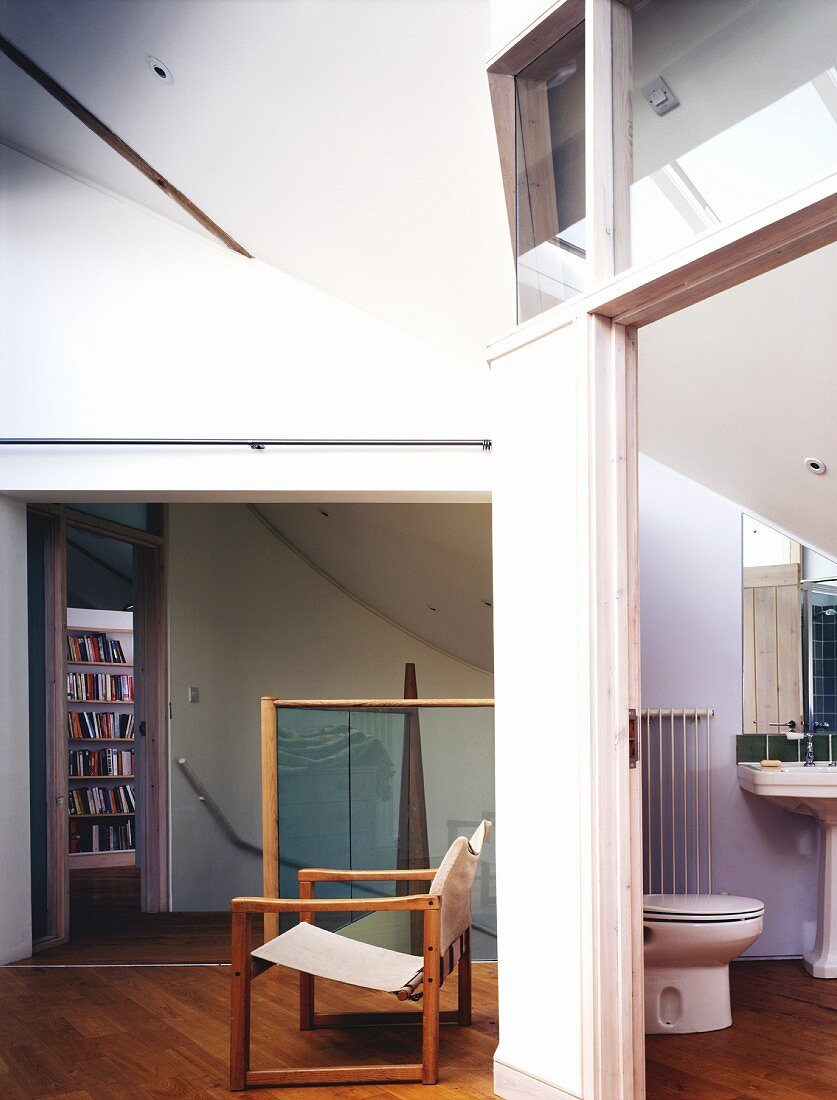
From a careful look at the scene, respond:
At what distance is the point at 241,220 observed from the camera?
4156 millimetres

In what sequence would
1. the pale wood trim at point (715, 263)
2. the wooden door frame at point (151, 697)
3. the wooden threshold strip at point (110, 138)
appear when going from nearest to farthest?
the pale wood trim at point (715, 263)
the wooden threshold strip at point (110, 138)
the wooden door frame at point (151, 697)

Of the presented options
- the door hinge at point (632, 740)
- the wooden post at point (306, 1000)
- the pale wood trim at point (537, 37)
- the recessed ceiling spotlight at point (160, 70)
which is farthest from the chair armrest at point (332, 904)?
the recessed ceiling spotlight at point (160, 70)

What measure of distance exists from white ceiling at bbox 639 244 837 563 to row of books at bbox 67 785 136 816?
529 centimetres

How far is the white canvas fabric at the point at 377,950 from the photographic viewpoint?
274 cm

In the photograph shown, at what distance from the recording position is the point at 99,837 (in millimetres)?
7359

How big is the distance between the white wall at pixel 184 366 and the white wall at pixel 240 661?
178 centimetres

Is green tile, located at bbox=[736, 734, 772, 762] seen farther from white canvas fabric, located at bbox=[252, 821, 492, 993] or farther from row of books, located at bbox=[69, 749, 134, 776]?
row of books, located at bbox=[69, 749, 134, 776]

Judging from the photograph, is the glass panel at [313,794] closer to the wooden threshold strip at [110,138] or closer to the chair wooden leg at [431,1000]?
the chair wooden leg at [431,1000]

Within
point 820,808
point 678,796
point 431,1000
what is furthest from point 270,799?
point 820,808

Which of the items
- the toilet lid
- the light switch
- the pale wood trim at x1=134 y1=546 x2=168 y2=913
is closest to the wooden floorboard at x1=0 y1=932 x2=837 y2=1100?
the toilet lid

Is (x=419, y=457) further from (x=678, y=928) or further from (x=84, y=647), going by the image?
(x=84, y=647)

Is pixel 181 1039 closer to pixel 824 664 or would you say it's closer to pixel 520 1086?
pixel 520 1086

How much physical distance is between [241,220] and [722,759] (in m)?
3.05

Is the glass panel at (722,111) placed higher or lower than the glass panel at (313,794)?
higher
